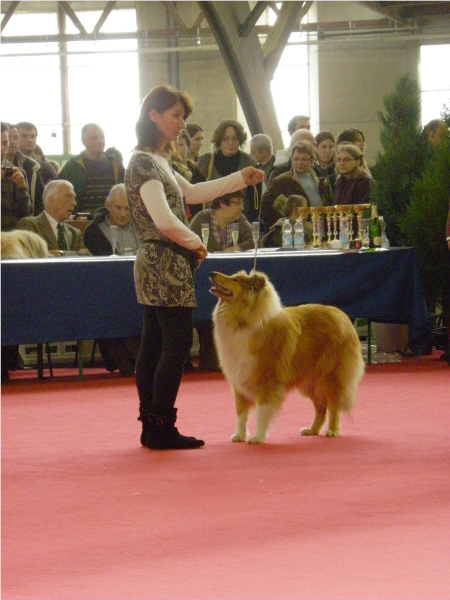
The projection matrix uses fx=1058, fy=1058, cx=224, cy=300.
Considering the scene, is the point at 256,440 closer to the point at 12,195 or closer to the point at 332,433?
the point at 332,433

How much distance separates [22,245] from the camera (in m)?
6.63

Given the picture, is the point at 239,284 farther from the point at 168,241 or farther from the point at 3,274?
the point at 3,274

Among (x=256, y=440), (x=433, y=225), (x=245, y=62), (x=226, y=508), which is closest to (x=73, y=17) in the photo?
(x=245, y=62)

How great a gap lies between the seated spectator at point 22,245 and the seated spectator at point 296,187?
1.75 metres

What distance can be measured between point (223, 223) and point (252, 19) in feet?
16.6

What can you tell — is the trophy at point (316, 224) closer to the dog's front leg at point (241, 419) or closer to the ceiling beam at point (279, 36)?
the dog's front leg at point (241, 419)

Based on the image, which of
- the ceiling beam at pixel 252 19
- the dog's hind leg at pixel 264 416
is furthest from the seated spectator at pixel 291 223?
the ceiling beam at pixel 252 19

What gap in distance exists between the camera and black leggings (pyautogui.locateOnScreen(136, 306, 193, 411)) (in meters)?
4.07

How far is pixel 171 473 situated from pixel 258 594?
1453 millimetres

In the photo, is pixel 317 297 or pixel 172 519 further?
pixel 317 297

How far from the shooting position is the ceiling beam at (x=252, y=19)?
1128cm

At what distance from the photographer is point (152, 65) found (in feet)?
53.2

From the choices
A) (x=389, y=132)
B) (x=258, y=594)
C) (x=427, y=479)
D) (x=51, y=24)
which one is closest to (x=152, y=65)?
(x=51, y=24)

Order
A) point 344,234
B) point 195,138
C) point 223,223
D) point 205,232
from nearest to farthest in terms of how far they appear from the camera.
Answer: point 205,232 < point 223,223 < point 344,234 < point 195,138
